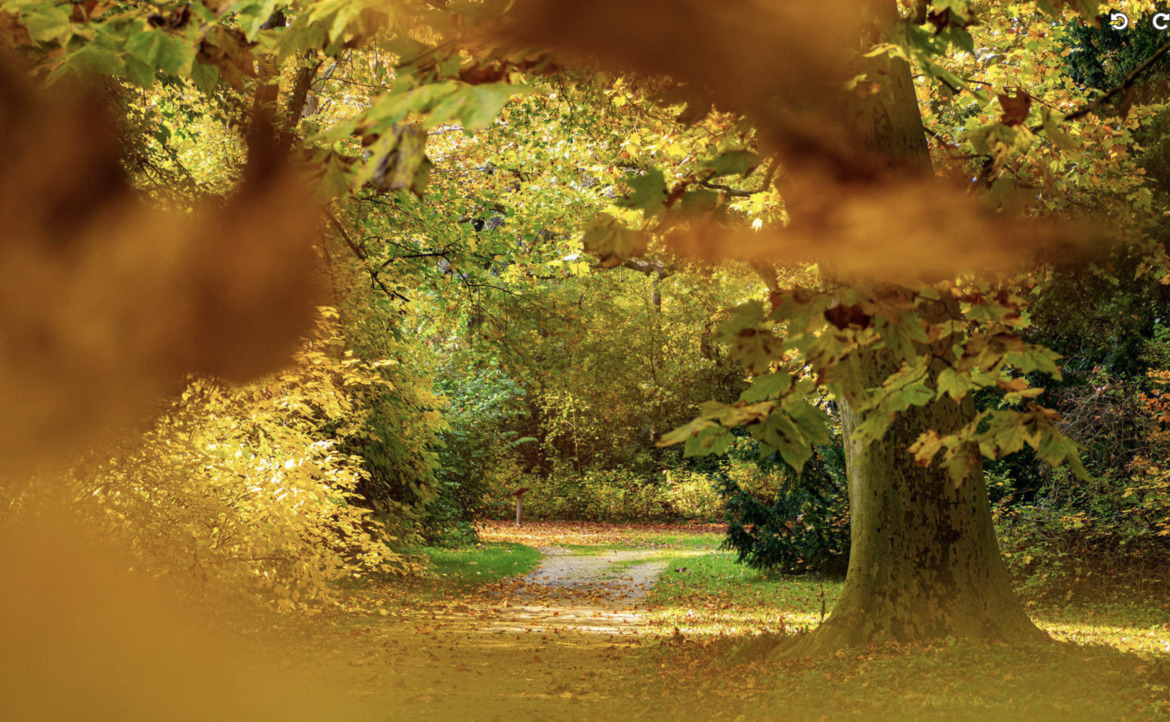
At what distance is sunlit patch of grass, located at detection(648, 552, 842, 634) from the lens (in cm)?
1026

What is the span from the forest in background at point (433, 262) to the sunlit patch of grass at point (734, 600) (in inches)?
27.6

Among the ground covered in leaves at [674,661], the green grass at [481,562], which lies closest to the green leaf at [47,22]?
the ground covered in leaves at [674,661]

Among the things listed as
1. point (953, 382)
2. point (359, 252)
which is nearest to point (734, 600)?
point (359, 252)

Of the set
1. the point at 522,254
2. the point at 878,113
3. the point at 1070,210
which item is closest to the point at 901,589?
the point at 878,113

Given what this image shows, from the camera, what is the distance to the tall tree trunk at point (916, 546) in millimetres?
6727

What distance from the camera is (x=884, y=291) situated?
112 inches

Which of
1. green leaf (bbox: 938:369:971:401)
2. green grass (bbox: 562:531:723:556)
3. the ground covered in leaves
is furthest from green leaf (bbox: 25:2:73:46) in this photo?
green grass (bbox: 562:531:723:556)

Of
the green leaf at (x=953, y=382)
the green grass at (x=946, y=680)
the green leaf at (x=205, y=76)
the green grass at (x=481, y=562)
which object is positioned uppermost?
the green leaf at (x=205, y=76)

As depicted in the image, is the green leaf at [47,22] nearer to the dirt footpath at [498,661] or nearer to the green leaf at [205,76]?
the green leaf at [205,76]

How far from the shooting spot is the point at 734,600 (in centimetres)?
1262

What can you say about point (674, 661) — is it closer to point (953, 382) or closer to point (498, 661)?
point (498, 661)

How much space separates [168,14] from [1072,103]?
1019cm

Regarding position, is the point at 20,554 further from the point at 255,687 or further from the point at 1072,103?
the point at 1072,103

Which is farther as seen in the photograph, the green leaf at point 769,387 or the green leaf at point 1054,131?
the green leaf at point 1054,131
